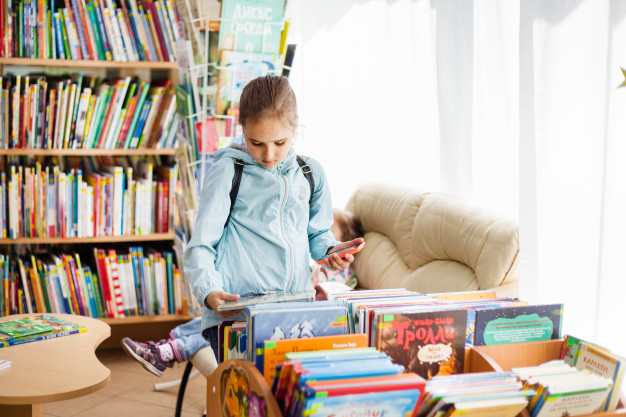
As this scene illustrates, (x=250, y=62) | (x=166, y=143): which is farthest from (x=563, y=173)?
(x=166, y=143)

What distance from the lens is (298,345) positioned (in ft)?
3.94

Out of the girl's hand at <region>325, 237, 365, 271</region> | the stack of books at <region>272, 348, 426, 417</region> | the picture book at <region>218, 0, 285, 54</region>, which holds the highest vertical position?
the picture book at <region>218, 0, 285, 54</region>

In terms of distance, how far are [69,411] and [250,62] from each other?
164 centimetres

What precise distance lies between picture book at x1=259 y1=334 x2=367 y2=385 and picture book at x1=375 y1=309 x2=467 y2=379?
6 cm

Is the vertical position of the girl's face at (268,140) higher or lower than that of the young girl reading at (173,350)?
higher

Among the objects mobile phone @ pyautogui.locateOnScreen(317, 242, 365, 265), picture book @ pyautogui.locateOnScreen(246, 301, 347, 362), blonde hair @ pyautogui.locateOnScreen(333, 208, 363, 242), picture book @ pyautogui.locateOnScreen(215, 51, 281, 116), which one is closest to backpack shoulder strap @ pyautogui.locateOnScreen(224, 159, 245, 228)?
mobile phone @ pyautogui.locateOnScreen(317, 242, 365, 265)

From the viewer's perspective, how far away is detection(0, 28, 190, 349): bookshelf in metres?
3.20

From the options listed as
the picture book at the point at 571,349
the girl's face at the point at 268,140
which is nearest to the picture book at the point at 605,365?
the picture book at the point at 571,349

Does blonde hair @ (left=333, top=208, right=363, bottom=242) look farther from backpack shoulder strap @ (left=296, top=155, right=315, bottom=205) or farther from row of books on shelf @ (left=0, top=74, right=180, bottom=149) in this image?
backpack shoulder strap @ (left=296, top=155, right=315, bottom=205)

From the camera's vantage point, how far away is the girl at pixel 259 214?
1613 millimetres

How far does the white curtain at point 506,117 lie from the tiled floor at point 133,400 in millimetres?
1391

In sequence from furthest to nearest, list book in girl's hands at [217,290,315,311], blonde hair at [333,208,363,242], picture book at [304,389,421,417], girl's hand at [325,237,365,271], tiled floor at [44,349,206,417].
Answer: blonde hair at [333,208,363,242]
tiled floor at [44,349,206,417]
girl's hand at [325,237,365,271]
book in girl's hands at [217,290,315,311]
picture book at [304,389,421,417]

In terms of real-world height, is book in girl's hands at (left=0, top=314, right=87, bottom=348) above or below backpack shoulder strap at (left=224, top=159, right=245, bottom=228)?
below

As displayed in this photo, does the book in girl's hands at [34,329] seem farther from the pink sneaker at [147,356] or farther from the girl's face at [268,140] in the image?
the girl's face at [268,140]
